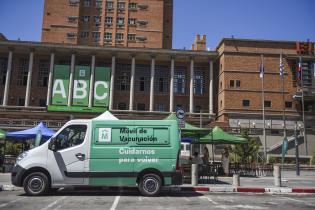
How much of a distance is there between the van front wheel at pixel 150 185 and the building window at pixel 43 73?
150ft

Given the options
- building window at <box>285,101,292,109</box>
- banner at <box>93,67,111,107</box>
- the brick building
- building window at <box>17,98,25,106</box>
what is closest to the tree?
the brick building

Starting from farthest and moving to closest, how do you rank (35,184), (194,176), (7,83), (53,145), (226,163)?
(7,83) < (226,163) < (194,176) < (53,145) < (35,184)

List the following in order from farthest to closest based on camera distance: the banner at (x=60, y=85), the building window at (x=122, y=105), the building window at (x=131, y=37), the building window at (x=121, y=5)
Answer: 1. the building window at (x=121, y=5)
2. the building window at (x=131, y=37)
3. the building window at (x=122, y=105)
4. the banner at (x=60, y=85)

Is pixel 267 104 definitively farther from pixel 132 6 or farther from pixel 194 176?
pixel 194 176

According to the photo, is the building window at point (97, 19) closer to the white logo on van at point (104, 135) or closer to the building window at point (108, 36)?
the building window at point (108, 36)

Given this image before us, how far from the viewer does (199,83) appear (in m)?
54.5

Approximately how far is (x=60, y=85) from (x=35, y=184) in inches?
1548

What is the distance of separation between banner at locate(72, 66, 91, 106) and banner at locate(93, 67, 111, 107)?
4.02 ft

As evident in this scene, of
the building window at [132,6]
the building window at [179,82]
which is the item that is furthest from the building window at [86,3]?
the building window at [179,82]

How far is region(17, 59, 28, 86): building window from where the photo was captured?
174ft

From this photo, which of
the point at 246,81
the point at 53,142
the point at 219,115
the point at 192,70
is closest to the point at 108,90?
the point at 192,70

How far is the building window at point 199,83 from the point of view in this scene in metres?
54.2

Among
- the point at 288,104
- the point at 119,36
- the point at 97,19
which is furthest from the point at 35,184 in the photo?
the point at 97,19

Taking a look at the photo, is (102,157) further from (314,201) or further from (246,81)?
(246,81)
